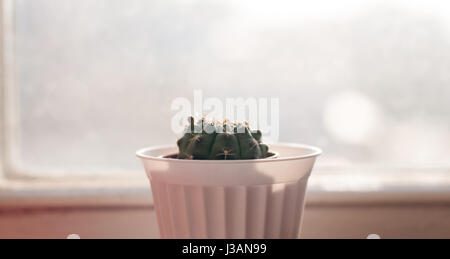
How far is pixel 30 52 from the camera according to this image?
42.5 inches

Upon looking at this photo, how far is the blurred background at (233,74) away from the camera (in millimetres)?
1092

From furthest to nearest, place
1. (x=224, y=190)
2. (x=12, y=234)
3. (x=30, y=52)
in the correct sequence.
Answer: (x=30, y=52), (x=12, y=234), (x=224, y=190)

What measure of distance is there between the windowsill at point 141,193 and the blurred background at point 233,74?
74 millimetres

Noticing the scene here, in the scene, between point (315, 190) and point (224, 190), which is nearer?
point (224, 190)

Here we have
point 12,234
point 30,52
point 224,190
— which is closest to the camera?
point 224,190

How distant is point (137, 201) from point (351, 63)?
25.7 inches

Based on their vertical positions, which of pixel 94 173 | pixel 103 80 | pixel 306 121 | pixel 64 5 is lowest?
pixel 94 173

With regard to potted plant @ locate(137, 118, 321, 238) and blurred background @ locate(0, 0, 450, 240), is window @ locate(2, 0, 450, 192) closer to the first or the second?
blurred background @ locate(0, 0, 450, 240)

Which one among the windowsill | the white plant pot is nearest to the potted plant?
the white plant pot

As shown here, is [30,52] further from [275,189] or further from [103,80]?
A: [275,189]

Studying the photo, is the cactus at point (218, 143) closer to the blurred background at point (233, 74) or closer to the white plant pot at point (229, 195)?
the white plant pot at point (229, 195)

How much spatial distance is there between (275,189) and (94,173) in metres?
0.58
